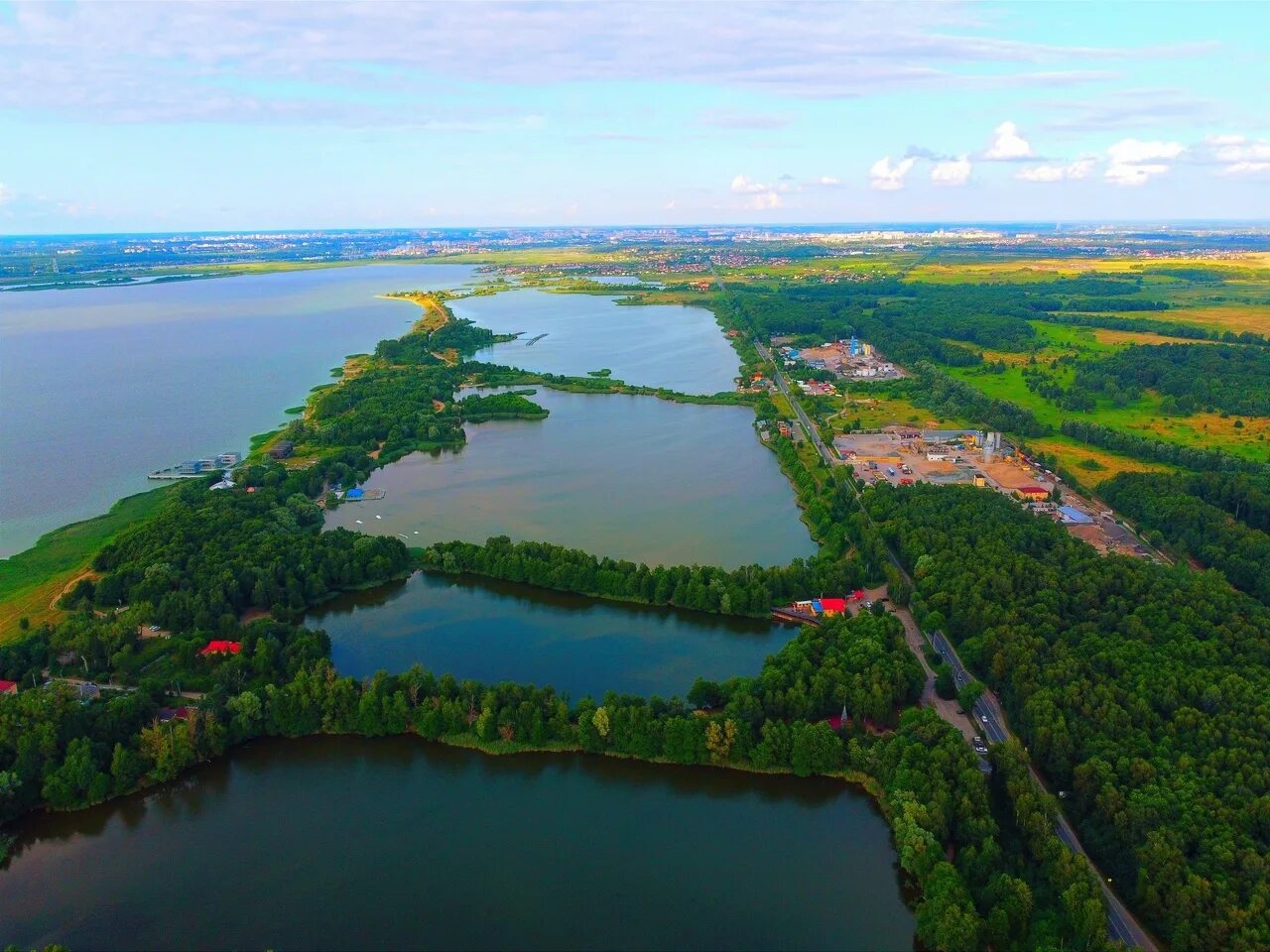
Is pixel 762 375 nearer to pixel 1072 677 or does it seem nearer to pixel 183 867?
pixel 1072 677

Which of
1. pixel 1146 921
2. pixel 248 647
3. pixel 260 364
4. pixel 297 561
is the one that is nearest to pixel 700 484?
pixel 297 561

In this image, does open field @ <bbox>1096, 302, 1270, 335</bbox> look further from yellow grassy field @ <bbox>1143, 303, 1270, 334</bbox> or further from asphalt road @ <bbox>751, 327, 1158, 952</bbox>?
asphalt road @ <bbox>751, 327, 1158, 952</bbox>

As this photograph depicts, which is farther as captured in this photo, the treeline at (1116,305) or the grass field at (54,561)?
the treeline at (1116,305)

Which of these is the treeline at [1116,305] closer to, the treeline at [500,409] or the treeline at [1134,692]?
the treeline at [500,409]

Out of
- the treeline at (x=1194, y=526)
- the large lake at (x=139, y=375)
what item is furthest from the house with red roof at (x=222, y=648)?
the treeline at (x=1194, y=526)

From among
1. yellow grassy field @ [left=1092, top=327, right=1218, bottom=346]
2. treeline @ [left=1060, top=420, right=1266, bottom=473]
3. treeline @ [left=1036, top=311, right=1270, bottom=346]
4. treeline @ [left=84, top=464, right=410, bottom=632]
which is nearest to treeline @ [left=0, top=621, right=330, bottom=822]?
treeline @ [left=84, top=464, right=410, bottom=632]

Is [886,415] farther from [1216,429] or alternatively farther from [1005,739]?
[1005,739]
